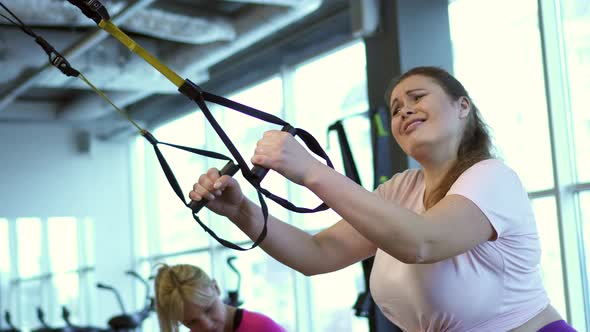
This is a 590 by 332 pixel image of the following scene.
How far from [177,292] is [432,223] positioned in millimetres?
2007

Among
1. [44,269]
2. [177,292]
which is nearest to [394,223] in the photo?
[177,292]

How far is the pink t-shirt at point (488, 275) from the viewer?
1.38m

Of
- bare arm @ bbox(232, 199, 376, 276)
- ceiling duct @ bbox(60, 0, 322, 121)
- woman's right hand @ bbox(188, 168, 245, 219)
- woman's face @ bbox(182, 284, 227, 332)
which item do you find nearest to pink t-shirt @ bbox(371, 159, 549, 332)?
bare arm @ bbox(232, 199, 376, 276)

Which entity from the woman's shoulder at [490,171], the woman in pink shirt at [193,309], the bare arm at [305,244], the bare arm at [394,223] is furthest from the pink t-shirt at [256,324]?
the bare arm at [394,223]

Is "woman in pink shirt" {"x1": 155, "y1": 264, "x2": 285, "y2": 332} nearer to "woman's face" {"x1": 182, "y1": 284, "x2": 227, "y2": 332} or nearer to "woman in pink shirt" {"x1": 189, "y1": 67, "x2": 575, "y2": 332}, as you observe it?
"woman's face" {"x1": 182, "y1": 284, "x2": 227, "y2": 332}

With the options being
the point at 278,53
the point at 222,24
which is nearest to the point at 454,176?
the point at 222,24

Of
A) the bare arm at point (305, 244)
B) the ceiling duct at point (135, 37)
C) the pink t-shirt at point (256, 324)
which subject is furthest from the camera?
the ceiling duct at point (135, 37)

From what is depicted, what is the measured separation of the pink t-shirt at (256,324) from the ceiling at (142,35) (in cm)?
333

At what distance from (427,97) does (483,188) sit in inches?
9.9

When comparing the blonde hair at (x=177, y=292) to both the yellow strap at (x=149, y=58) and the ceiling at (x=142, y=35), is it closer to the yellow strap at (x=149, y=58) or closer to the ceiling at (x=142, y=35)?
the yellow strap at (x=149, y=58)

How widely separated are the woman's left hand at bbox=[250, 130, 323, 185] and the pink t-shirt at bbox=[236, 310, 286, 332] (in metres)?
1.81

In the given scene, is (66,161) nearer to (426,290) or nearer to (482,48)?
(482,48)

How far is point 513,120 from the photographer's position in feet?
18.3

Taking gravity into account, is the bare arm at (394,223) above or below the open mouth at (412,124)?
below
